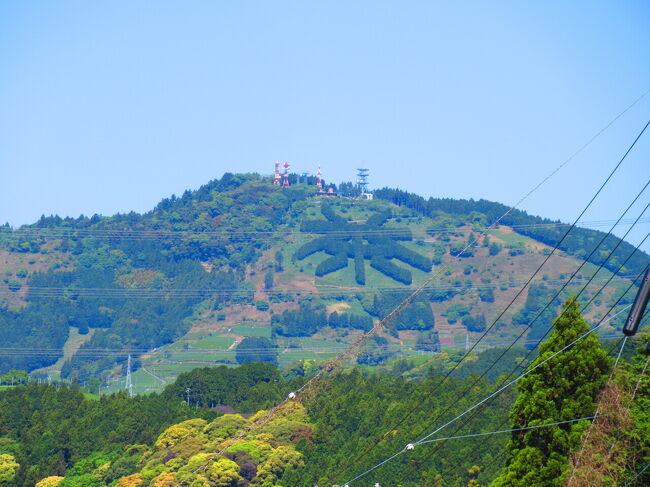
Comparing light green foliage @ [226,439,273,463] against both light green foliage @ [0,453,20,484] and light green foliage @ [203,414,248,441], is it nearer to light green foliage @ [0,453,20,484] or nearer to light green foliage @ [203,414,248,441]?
light green foliage @ [203,414,248,441]

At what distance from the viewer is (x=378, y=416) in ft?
513

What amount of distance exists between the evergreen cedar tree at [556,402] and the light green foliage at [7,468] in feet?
345

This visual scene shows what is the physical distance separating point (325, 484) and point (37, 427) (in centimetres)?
6632

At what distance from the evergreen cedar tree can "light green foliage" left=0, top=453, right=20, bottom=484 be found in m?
105

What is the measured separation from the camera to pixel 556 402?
221 ft

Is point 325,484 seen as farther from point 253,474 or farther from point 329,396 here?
point 329,396

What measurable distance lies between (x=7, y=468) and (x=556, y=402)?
109 metres

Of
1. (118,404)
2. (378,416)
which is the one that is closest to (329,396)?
(378,416)

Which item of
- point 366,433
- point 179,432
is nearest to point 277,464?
point 366,433

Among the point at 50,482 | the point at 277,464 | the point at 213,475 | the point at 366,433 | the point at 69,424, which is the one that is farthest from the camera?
the point at 69,424

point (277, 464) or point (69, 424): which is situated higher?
point (69, 424)

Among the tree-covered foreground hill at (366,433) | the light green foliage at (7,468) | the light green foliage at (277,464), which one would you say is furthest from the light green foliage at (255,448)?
the light green foliage at (7,468)

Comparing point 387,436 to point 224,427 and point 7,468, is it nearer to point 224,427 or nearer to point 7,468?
point 224,427

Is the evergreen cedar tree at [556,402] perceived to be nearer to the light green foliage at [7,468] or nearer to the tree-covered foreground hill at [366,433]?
the tree-covered foreground hill at [366,433]
